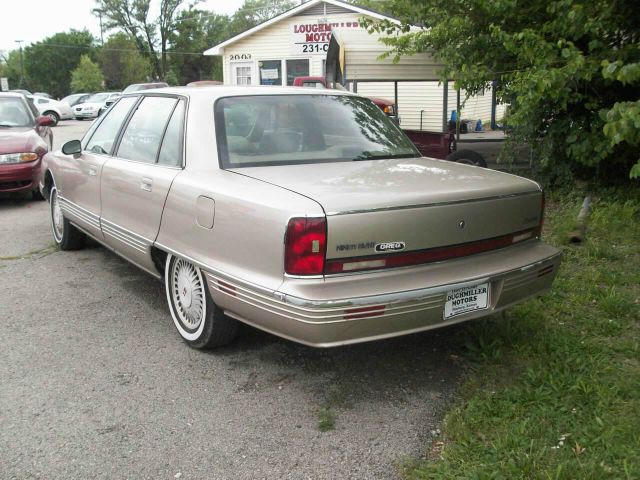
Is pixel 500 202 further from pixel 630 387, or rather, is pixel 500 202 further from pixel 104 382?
pixel 104 382

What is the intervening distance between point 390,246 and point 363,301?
0.32 m

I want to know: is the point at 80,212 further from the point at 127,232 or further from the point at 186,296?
the point at 186,296

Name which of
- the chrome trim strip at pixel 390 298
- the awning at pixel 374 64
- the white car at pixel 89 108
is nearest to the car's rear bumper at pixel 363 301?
the chrome trim strip at pixel 390 298

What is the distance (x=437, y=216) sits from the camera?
3.24 meters

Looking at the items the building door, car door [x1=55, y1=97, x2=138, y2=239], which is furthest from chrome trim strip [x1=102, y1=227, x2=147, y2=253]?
the building door

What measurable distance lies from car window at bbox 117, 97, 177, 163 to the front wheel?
2.58ft

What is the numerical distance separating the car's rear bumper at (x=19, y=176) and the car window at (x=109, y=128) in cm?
357

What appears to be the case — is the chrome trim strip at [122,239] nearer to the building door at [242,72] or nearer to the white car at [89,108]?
the building door at [242,72]

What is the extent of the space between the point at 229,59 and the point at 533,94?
23614 millimetres

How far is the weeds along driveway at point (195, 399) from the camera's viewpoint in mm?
2857

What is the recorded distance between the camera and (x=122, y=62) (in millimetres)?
58250

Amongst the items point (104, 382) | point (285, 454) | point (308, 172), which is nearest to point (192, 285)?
point (104, 382)

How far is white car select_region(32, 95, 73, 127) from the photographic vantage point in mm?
31000

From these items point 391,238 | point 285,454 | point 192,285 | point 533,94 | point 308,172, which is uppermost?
point 533,94
